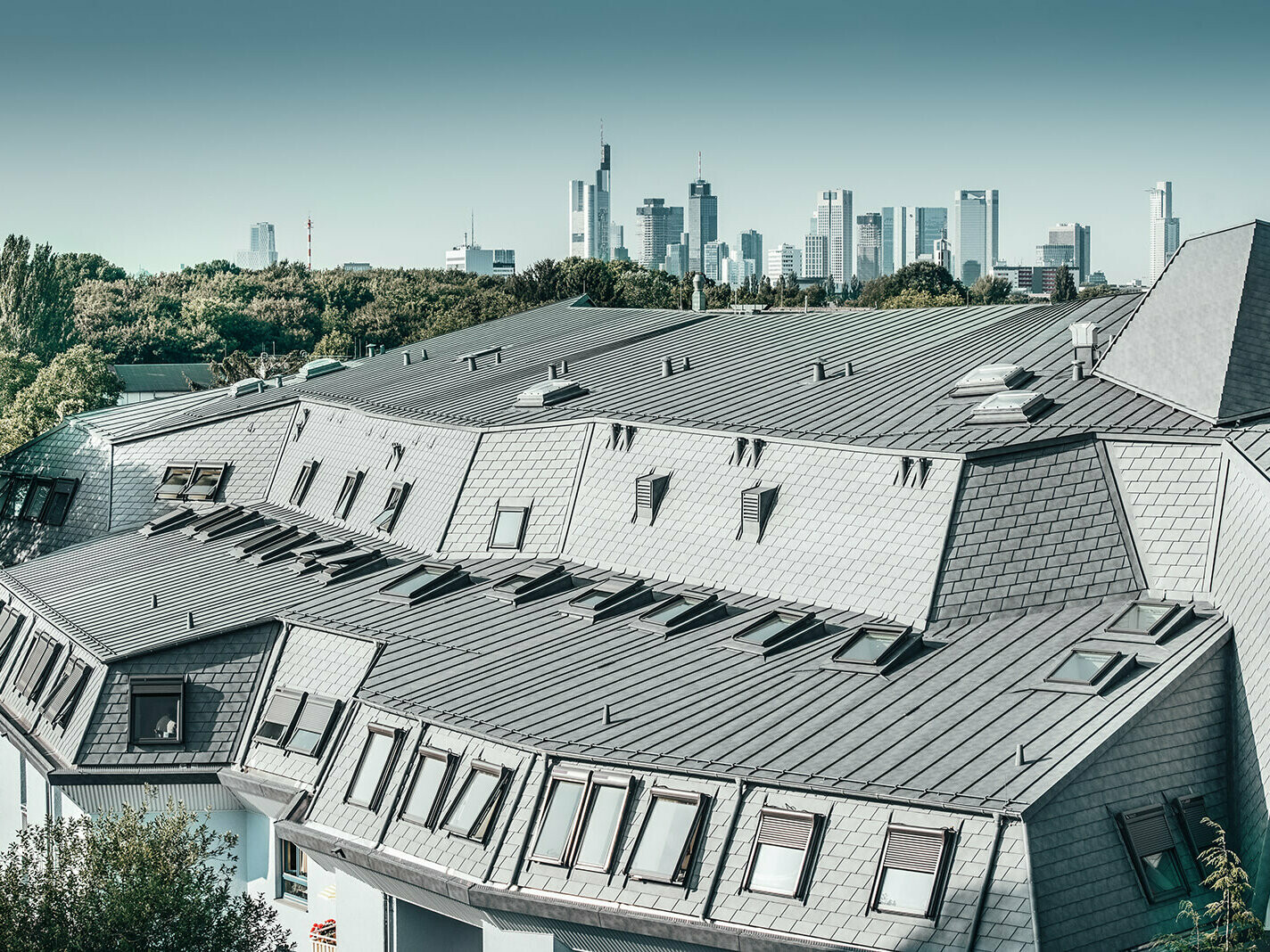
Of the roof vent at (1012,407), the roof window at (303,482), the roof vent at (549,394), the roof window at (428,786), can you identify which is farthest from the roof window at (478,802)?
the roof window at (303,482)

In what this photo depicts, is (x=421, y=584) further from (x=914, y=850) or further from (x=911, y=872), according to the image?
(x=911, y=872)

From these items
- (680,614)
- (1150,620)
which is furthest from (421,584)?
(1150,620)

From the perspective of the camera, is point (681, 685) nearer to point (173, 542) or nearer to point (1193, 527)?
point (1193, 527)

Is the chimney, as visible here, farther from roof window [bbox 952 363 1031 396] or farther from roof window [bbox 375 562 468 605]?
roof window [bbox 375 562 468 605]

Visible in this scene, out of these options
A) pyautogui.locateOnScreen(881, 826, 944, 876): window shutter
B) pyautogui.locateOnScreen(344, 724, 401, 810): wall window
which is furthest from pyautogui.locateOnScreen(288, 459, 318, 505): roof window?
pyautogui.locateOnScreen(881, 826, 944, 876): window shutter

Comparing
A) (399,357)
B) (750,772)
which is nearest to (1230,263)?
(750,772)

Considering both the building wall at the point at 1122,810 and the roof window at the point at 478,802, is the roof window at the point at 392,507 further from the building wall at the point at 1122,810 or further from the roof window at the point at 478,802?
the building wall at the point at 1122,810

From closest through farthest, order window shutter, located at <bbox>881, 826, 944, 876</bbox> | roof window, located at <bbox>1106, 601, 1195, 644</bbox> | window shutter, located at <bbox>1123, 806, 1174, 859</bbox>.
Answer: window shutter, located at <bbox>881, 826, 944, 876</bbox>, window shutter, located at <bbox>1123, 806, 1174, 859</bbox>, roof window, located at <bbox>1106, 601, 1195, 644</bbox>
